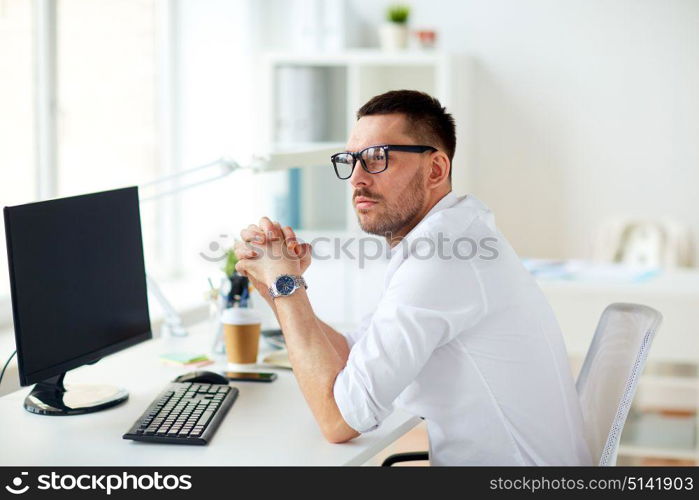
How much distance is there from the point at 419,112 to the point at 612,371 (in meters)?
0.69

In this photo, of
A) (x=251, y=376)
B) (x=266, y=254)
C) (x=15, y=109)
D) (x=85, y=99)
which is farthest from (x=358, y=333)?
(x=85, y=99)

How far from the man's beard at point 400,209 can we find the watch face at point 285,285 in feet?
0.72

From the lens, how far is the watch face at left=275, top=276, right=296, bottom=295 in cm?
176

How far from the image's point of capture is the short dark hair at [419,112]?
1.83 m

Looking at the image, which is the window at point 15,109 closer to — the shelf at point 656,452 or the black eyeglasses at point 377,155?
the black eyeglasses at point 377,155

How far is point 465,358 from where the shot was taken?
5.47 feet

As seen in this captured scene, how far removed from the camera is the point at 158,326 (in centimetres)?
299

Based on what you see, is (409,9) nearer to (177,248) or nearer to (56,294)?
(177,248)

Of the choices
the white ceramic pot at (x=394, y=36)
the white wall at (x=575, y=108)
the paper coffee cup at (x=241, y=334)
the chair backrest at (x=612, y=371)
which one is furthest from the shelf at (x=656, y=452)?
the white ceramic pot at (x=394, y=36)

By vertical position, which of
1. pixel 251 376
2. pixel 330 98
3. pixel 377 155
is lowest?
pixel 251 376

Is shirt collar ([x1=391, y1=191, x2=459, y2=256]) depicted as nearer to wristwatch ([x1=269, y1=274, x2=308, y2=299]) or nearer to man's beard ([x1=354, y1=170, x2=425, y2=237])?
man's beard ([x1=354, y1=170, x2=425, y2=237])

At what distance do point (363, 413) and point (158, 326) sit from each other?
1543mm

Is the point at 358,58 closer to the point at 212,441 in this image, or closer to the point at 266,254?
the point at 266,254

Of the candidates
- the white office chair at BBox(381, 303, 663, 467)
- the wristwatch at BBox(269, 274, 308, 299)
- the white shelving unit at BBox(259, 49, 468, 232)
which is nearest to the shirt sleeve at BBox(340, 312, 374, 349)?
the white office chair at BBox(381, 303, 663, 467)
